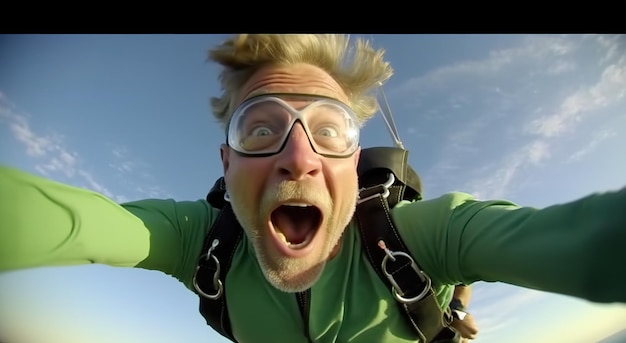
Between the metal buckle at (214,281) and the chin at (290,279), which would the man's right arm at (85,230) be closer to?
the metal buckle at (214,281)

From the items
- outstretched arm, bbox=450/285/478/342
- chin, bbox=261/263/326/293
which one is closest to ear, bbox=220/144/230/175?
chin, bbox=261/263/326/293

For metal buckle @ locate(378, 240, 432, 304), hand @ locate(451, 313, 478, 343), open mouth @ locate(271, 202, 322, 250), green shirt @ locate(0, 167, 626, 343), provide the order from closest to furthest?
green shirt @ locate(0, 167, 626, 343) < metal buckle @ locate(378, 240, 432, 304) < open mouth @ locate(271, 202, 322, 250) < hand @ locate(451, 313, 478, 343)

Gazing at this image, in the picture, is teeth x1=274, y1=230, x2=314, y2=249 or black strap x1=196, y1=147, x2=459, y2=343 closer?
black strap x1=196, y1=147, x2=459, y2=343

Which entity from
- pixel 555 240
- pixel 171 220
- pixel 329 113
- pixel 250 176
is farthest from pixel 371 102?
pixel 555 240

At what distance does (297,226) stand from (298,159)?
303 mm

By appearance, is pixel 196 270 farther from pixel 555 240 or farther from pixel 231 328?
pixel 555 240

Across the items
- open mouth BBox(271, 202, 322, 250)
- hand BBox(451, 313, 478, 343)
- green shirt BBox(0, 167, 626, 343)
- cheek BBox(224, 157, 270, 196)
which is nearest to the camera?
green shirt BBox(0, 167, 626, 343)

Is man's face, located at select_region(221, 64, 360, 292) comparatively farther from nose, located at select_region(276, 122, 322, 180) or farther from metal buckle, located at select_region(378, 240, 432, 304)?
metal buckle, located at select_region(378, 240, 432, 304)

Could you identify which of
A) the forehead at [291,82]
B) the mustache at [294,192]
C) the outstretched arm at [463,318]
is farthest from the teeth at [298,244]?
the outstretched arm at [463,318]

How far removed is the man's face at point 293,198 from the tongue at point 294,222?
6cm

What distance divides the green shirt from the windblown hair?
1.43 ft

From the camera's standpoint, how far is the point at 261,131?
1.13m

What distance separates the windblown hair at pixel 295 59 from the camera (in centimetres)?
127

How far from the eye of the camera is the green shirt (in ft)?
1.95
